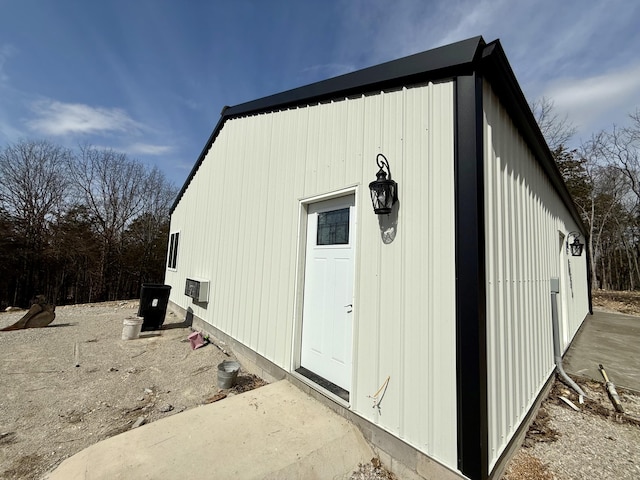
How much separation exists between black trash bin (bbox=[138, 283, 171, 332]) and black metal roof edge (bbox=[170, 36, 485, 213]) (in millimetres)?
4860

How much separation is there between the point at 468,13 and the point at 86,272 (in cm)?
1840

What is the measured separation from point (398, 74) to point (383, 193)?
1.02m

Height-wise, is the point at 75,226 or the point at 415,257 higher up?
the point at 75,226

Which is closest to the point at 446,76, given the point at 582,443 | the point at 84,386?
the point at 582,443

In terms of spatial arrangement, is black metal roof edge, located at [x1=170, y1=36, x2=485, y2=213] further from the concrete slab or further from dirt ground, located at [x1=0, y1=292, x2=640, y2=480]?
the concrete slab

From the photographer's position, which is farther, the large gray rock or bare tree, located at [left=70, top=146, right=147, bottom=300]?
bare tree, located at [left=70, top=146, right=147, bottom=300]

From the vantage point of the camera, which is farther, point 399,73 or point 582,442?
point 582,442

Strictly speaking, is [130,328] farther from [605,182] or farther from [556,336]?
[605,182]

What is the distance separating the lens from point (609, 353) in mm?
4859

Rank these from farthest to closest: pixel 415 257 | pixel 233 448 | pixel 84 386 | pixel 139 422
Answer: pixel 84 386
pixel 139 422
pixel 415 257
pixel 233 448

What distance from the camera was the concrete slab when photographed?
3.84m

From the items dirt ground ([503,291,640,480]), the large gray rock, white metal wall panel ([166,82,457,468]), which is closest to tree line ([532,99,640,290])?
dirt ground ([503,291,640,480])

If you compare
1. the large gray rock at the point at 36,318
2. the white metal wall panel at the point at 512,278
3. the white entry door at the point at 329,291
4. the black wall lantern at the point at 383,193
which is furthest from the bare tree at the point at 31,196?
the white metal wall panel at the point at 512,278

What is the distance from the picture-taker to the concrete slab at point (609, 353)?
3.84 meters
